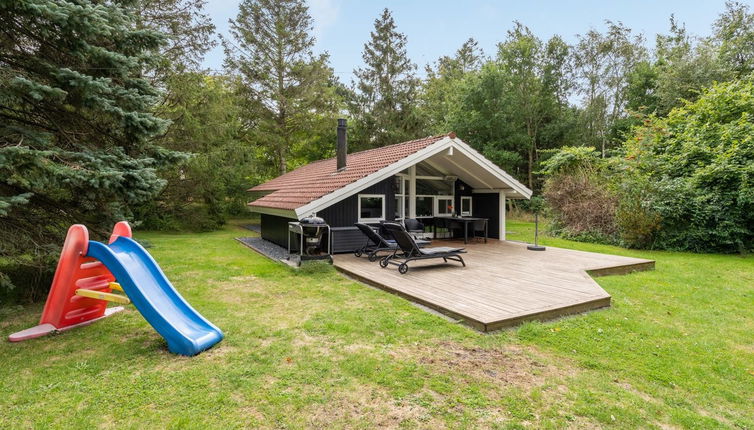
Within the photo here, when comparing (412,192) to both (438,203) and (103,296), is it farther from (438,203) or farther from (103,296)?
(103,296)

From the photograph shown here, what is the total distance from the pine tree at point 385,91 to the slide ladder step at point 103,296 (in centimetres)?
2268

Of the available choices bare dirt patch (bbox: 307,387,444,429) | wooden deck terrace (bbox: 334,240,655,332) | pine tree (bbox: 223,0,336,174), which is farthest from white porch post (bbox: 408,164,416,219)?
pine tree (bbox: 223,0,336,174)

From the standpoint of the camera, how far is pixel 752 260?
31.3 ft

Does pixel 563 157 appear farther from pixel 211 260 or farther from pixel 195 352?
pixel 195 352

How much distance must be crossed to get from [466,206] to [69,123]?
11350 mm

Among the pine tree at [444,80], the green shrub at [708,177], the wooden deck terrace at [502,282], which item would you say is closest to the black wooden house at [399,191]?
the wooden deck terrace at [502,282]

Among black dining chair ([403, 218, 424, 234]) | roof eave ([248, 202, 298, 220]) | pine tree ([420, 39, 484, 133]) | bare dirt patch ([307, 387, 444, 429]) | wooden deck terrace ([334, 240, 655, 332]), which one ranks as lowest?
bare dirt patch ([307, 387, 444, 429])

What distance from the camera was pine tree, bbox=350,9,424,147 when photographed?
25797mm

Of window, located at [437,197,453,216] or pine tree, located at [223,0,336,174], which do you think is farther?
pine tree, located at [223,0,336,174]

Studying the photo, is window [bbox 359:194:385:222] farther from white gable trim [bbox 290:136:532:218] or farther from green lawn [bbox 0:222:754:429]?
green lawn [bbox 0:222:754:429]

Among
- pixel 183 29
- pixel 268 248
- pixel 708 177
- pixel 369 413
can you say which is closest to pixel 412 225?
pixel 268 248

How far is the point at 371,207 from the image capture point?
10766mm

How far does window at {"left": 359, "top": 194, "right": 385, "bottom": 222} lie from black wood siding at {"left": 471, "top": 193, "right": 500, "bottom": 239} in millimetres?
4409

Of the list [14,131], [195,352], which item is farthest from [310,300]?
[14,131]
